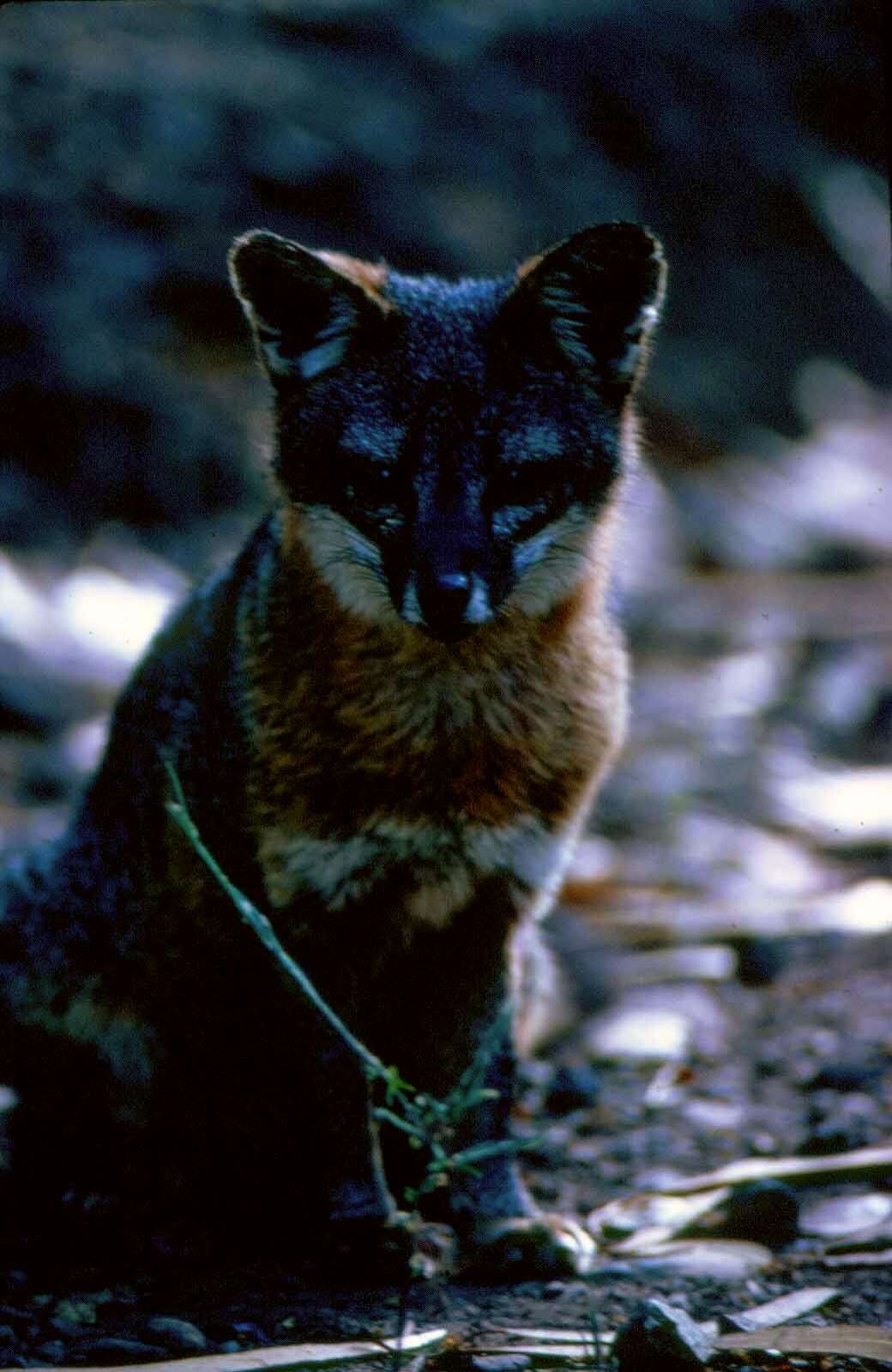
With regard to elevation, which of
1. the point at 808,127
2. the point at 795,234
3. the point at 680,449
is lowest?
the point at 680,449

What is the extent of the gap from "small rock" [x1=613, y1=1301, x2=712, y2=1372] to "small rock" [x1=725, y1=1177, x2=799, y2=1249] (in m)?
1.13

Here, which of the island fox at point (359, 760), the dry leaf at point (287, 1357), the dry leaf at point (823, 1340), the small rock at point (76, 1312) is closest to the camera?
the dry leaf at point (823, 1340)

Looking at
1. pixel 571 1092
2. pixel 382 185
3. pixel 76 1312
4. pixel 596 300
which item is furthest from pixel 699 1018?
pixel 382 185

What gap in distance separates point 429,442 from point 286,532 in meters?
0.63

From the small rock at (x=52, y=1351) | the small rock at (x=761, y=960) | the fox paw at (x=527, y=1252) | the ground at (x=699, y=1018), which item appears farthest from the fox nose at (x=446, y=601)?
the small rock at (x=761, y=960)

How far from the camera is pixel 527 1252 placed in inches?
173

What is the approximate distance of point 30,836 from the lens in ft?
22.9

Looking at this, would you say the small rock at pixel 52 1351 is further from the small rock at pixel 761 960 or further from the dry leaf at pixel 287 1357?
the small rock at pixel 761 960

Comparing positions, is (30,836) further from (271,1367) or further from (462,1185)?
(271,1367)

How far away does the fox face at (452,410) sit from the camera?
13.2 ft

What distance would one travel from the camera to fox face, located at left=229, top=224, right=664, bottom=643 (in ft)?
13.2

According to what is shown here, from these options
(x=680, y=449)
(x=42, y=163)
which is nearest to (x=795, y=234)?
(x=680, y=449)

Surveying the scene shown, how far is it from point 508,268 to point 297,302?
7493 mm

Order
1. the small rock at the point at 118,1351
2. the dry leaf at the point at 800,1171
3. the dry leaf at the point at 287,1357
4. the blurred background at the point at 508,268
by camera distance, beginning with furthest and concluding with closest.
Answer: the blurred background at the point at 508,268, the dry leaf at the point at 800,1171, the small rock at the point at 118,1351, the dry leaf at the point at 287,1357
